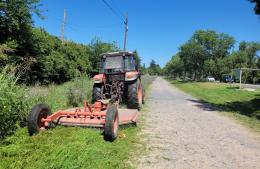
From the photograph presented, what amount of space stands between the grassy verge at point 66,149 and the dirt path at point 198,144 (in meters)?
0.53

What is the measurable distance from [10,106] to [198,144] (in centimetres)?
437

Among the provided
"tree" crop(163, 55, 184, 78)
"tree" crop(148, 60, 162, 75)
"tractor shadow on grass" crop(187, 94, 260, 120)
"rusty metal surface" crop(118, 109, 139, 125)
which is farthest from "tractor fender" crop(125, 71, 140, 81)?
"tree" crop(148, 60, 162, 75)

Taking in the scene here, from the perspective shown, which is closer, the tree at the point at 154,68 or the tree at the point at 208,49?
the tree at the point at 208,49

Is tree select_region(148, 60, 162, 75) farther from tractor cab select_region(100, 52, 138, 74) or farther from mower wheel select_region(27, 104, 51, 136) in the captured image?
mower wheel select_region(27, 104, 51, 136)

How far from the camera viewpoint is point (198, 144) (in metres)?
6.86

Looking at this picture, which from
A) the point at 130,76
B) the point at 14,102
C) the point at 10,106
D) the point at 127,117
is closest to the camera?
the point at 10,106

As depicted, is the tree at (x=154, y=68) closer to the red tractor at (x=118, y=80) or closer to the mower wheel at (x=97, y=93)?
the red tractor at (x=118, y=80)

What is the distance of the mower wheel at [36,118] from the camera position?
640 cm

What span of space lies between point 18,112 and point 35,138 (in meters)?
1.28

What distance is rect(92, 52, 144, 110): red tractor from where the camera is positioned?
1134 cm

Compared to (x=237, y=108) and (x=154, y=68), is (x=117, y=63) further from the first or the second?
Result: (x=154, y=68)

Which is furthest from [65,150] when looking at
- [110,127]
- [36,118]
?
[36,118]

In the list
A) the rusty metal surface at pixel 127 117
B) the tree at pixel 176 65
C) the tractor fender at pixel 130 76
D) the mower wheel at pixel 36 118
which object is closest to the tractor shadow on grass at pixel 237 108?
the tractor fender at pixel 130 76

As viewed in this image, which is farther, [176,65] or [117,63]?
[176,65]
